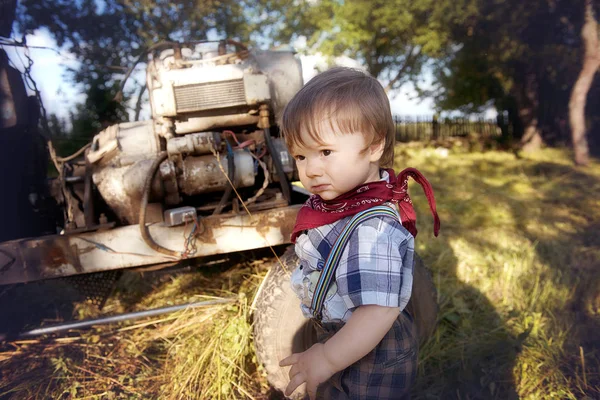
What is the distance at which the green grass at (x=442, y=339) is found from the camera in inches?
86.5

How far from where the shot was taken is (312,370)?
3.91 ft

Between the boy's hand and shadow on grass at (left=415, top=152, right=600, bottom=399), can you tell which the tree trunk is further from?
the boy's hand

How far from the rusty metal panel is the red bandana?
76 cm

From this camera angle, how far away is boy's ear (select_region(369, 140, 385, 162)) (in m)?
1.27

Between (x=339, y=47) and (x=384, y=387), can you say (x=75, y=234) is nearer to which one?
(x=384, y=387)

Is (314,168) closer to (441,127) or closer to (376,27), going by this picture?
(376,27)

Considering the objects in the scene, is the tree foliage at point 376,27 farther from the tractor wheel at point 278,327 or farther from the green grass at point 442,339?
the tractor wheel at point 278,327

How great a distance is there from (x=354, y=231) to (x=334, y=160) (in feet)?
0.69

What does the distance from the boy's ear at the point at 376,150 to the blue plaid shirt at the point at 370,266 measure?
0.61ft

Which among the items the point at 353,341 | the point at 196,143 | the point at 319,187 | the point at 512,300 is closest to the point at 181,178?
the point at 196,143

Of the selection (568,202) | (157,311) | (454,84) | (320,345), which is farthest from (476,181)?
(454,84)

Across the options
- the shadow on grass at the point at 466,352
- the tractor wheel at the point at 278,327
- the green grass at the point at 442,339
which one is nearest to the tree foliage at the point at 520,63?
the green grass at the point at 442,339

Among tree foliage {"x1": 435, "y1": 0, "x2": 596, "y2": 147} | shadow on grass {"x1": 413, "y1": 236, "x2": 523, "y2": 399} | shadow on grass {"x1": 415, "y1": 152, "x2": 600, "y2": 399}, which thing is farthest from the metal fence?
shadow on grass {"x1": 413, "y1": 236, "x2": 523, "y2": 399}

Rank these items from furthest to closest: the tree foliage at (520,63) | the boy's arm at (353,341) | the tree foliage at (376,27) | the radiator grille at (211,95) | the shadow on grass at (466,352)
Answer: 1. the tree foliage at (376,27)
2. the tree foliage at (520,63)
3. the radiator grille at (211,95)
4. the shadow on grass at (466,352)
5. the boy's arm at (353,341)
